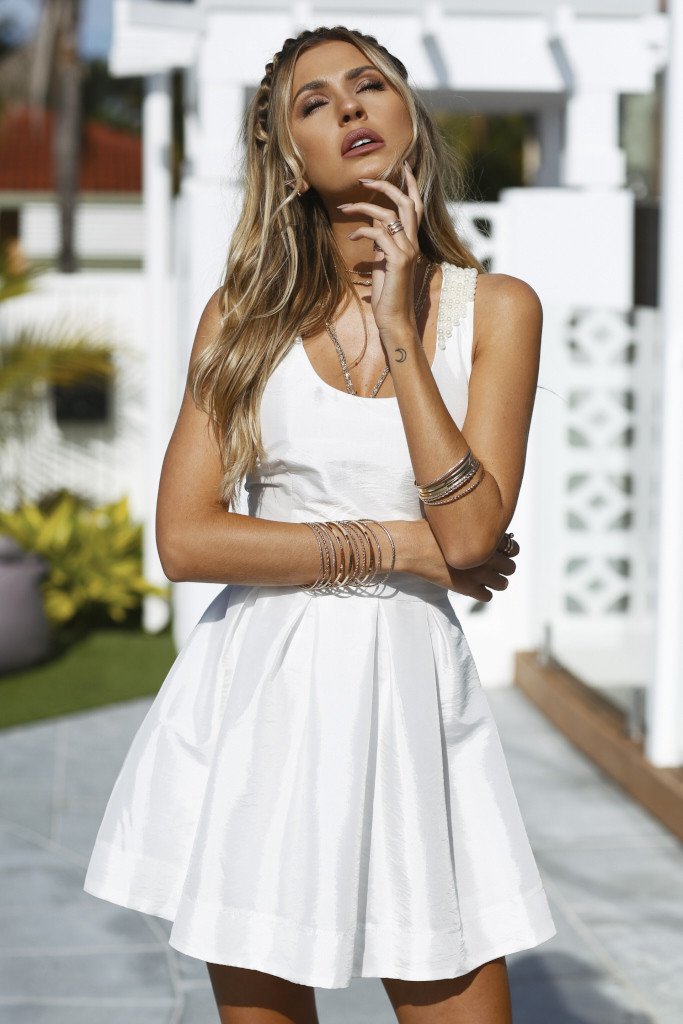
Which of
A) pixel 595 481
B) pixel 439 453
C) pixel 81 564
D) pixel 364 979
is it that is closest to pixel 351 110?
pixel 439 453

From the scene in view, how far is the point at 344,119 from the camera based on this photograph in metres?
1.95

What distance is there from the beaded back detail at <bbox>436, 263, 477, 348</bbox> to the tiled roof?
88.8ft

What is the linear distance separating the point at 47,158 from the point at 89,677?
24950mm

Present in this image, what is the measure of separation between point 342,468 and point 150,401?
622 cm

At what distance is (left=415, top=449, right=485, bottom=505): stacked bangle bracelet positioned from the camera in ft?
5.95

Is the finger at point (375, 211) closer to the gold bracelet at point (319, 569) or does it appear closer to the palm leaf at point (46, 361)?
the gold bracelet at point (319, 569)

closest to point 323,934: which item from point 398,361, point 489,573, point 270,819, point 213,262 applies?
point 270,819

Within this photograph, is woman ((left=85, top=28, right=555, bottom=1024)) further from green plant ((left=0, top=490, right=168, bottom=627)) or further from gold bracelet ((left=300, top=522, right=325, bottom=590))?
green plant ((left=0, top=490, right=168, bottom=627))

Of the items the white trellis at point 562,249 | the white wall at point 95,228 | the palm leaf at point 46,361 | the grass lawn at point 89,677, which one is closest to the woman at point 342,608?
the white trellis at point 562,249

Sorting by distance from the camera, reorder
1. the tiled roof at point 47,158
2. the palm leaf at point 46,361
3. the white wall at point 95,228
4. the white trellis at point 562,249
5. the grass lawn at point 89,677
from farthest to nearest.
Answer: the tiled roof at point 47,158 < the white wall at point 95,228 < the palm leaf at point 46,361 < the grass lawn at point 89,677 < the white trellis at point 562,249

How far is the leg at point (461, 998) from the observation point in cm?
192

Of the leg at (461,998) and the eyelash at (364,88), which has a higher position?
the eyelash at (364,88)

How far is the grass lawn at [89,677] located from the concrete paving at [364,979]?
0.97 m

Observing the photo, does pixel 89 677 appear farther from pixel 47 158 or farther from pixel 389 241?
pixel 47 158
